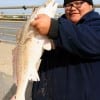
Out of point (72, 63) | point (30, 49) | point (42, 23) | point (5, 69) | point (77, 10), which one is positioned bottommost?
point (72, 63)

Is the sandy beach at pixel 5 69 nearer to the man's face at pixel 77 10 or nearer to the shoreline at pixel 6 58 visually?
the shoreline at pixel 6 58

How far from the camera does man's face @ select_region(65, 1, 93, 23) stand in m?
3.40

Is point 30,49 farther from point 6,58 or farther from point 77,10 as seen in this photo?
point 6,58

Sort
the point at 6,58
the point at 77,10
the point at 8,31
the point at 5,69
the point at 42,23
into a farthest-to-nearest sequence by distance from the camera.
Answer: the point at 8,31, the point at 6,58, the point at 5,69, the point at 77,10, the point at 42,23

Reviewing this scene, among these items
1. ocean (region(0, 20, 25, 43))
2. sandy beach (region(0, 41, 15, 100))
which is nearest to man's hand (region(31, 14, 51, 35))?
sandy beach (region(0, 41, 15, 100))

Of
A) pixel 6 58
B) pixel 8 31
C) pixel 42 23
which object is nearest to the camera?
pixel 42 23

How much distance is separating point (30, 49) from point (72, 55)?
36 cm

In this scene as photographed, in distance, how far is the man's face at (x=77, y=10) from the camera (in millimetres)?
3398

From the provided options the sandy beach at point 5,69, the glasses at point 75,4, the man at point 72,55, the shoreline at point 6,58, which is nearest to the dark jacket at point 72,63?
the man at point 72,55

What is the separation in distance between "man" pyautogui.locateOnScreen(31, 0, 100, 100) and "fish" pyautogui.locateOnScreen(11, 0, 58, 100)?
10cm

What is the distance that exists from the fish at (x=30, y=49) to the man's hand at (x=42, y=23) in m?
0.06

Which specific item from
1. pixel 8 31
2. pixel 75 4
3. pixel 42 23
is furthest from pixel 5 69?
pixel 42 23

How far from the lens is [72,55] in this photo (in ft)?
11.3

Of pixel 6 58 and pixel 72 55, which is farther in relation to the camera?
pixel 6 58
